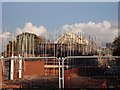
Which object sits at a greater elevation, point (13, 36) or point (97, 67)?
point (13, 36)

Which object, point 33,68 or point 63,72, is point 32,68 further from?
point 63,72

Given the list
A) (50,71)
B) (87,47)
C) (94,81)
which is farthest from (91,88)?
(87,47)

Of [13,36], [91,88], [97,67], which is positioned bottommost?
[91,88]

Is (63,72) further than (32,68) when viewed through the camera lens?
No

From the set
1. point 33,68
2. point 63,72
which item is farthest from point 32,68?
point 63,72

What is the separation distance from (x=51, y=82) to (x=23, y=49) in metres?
6.42

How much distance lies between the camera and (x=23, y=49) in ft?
41.6

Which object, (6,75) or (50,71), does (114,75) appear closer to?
(50,71)

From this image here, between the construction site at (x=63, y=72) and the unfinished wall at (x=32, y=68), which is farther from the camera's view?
the unfinished wall at (x=32, y=68)

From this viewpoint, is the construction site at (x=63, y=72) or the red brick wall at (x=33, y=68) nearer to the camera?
the construction site at (x=63, y=72)

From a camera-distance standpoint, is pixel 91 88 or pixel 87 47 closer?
pixel 91 88

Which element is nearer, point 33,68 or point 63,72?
point 63,72

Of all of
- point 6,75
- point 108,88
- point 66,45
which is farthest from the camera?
point 66,45

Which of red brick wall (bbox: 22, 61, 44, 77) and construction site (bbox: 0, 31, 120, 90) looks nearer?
construction site (bbox: 0, 31, 120, 90)
